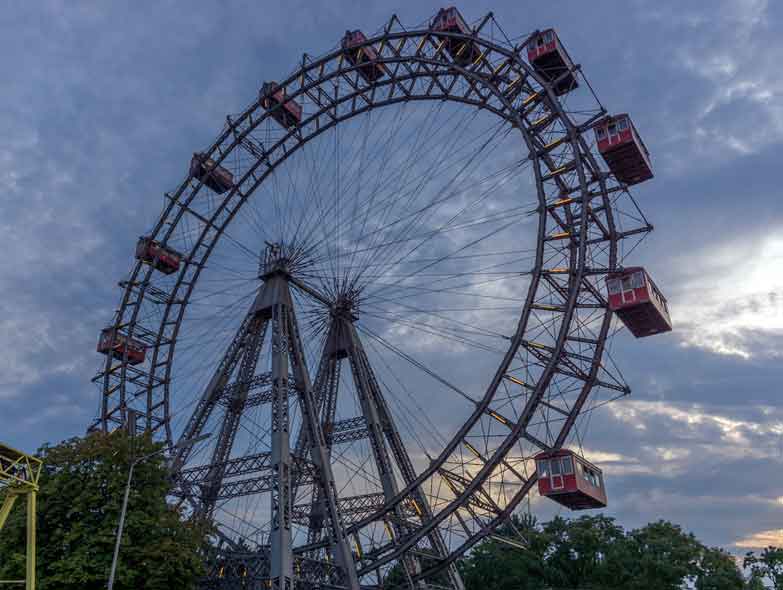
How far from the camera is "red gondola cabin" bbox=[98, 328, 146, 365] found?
4072 cm

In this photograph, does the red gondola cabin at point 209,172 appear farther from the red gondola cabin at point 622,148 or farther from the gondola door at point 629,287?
the gondola door at point 629,287

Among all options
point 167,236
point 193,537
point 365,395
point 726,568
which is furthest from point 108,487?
point 726,568

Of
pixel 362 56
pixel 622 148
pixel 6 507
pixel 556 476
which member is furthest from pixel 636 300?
pixel 6 507

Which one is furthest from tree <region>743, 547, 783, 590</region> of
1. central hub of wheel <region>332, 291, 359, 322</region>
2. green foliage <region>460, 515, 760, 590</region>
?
central hub of wheel <region>332, 291, 359, 322</region>

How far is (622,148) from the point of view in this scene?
104 ft

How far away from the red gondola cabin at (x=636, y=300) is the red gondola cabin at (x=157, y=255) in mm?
23383

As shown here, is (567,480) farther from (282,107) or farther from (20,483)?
(282,107)

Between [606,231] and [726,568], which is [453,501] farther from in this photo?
[726,568]

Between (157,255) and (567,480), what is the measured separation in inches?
1005

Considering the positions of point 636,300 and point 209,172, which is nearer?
point 636,300

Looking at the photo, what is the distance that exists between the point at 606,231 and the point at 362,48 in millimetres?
15223

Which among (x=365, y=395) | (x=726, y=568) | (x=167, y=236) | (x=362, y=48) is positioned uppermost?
(x=362, y=48)

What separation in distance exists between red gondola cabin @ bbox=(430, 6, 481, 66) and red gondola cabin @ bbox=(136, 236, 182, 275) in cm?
1828

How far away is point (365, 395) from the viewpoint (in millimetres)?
34250
